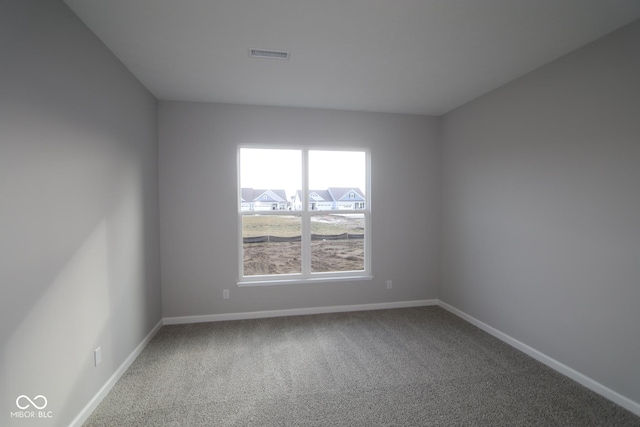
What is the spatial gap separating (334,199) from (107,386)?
288 centimetres

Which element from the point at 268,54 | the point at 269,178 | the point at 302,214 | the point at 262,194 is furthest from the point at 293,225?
the point at 268,54

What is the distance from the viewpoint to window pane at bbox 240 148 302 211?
11.7ft

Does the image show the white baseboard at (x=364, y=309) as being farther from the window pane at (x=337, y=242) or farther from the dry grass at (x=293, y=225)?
the dry grass at (x=293, y=225)

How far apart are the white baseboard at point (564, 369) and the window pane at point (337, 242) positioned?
1.58 meters

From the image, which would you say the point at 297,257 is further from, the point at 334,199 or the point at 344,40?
the point at 344,40

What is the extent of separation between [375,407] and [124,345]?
2.13 meters

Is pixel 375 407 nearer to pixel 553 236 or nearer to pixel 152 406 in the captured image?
pixel 152 406

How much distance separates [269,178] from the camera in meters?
3.63

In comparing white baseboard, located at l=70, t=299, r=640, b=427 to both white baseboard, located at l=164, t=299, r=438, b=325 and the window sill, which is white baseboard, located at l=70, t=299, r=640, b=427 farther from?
the window sill

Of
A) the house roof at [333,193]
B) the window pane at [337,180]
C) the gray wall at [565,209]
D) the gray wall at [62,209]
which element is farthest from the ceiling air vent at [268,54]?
the gray wall at [565,209]

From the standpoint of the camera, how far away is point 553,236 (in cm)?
245

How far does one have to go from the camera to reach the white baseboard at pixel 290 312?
3.40m

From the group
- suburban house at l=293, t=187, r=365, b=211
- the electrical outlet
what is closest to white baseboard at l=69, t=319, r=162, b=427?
the electrical outlet

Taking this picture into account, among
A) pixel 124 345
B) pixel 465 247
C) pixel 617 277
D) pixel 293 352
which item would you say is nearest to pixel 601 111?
pixel 617 277
